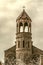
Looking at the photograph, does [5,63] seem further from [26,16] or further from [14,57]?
[26,16]

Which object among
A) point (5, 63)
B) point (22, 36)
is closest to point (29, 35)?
point (22, 36)

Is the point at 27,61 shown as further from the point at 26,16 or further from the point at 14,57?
the point at 26,16

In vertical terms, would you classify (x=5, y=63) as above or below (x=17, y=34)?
below

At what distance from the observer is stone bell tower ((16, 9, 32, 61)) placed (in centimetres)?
6794

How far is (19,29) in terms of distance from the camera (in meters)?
68.4

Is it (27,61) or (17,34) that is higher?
(17,34)

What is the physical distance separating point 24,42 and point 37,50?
294 cm

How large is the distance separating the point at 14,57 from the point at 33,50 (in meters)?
3.25

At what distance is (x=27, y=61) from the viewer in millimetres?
67562

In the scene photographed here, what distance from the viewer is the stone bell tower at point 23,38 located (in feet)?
223

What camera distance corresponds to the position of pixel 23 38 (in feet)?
224

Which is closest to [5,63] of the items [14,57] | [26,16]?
[14,57]

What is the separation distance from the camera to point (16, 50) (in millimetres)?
69000

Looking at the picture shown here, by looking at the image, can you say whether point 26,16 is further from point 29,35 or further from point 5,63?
point 5,63
